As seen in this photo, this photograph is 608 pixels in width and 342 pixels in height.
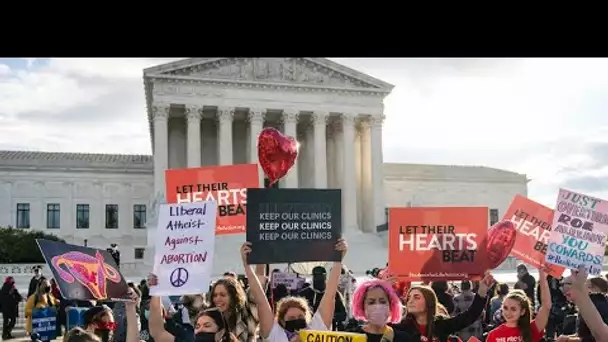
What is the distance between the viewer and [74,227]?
189 ft

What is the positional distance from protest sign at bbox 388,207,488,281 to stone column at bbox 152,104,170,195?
42250 millimetres

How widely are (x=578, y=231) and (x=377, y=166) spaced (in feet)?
154

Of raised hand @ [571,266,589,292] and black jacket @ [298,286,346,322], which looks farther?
black jacket @ [298,286,346,322]

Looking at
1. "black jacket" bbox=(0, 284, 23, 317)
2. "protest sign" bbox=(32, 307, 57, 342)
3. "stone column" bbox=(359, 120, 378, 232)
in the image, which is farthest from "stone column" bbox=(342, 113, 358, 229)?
"protest sign" bbox=(32, 307, 57, 342)

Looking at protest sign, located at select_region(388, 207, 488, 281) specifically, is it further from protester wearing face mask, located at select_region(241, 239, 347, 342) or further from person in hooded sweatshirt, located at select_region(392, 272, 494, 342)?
protester wearing face mask, located at select_region(241, 239, 347, 342)

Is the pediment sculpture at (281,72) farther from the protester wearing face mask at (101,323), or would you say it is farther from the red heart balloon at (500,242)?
the protester wearing face mask at (101,323)

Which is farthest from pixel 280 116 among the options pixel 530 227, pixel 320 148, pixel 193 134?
pixel 530 227

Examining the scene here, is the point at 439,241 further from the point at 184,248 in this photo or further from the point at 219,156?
the point at 219,156

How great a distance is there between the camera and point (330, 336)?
478 centimetres

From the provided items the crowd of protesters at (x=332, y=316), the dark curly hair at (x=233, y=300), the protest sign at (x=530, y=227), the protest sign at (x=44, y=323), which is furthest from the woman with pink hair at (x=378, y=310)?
the protest sign at (x=44, y=323)

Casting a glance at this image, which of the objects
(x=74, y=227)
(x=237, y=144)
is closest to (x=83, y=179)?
(x=74, y=227)

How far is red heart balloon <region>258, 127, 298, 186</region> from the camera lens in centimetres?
760

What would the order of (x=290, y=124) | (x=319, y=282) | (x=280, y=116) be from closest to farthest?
1. (x=319, y=282)
2. (x=290, y=124)
3. (x=280, y=116)
